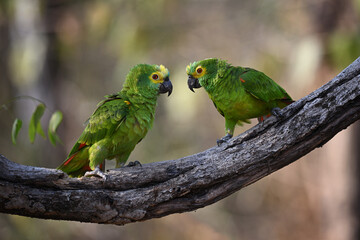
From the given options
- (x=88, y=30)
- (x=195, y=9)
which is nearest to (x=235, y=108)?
(x=88, y=30)

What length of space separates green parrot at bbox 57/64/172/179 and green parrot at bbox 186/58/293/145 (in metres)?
0.64

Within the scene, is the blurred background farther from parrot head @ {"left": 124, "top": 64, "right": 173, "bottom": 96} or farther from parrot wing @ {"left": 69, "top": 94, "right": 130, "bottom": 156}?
parrot head @ {"left": 124, "top": 64, "right": 173, "bottom": 96}

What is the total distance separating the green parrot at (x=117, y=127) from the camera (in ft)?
14.9

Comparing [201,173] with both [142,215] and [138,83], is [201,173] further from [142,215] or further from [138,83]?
[138,83]

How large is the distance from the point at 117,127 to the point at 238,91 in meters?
1.33

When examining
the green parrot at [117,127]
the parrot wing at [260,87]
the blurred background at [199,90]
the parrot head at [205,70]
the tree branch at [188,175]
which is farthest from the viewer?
the blurred background at [199,90]

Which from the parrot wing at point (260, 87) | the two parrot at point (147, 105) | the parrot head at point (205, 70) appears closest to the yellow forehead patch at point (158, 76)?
the two parrot at point (147, 105)

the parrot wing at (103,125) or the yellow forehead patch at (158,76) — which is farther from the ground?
the yellow forehead patch at (158,76)

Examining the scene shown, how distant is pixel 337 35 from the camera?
8.78m

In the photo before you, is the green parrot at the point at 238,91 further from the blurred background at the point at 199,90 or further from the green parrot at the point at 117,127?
the blurred background at the point at 199,90

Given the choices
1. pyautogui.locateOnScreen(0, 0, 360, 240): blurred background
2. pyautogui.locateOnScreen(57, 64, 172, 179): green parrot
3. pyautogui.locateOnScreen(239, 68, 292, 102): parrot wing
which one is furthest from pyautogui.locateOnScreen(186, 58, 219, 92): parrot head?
pyautogui.locateOnScreen(0, 0, 360, 240): blurred background

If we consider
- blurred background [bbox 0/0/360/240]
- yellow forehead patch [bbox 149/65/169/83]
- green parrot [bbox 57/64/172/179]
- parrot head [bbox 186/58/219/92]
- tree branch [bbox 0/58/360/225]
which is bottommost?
tree branch [bbox 0/58/360/225]

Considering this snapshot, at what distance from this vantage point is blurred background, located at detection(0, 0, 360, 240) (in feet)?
30.3

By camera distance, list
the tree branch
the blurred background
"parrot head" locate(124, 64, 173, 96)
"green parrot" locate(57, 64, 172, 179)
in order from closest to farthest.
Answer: the tree branch, "green parrot" locate(57, 64, 172, 179), "parrot head" locate(124, 64, 173, 96), the blurred background
